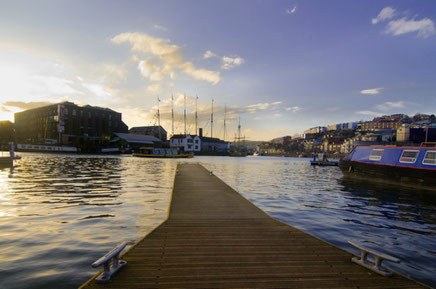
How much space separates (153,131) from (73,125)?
46.5 meters

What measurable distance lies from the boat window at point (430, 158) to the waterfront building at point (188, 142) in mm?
110082

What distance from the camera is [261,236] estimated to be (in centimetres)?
625

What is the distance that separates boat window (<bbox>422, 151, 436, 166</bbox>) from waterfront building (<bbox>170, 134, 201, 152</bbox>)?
4334 inches

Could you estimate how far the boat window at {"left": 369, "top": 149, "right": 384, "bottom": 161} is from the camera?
2563 cm

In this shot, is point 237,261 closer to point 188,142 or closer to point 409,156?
point 409,156

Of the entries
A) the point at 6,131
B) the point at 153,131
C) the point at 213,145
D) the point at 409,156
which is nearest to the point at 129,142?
the point at 153,131

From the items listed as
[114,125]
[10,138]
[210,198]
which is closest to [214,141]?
[114,125]

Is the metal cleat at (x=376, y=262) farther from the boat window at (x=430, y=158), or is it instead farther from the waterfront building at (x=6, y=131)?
the waterfront building at (x=6, y=131)

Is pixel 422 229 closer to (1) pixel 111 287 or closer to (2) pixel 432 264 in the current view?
(2) pixel 432 264

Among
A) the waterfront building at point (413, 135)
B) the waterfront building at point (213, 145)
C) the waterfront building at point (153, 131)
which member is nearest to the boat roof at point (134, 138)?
the waterfront building at point (153, 131)

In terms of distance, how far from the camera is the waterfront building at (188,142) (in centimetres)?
12647

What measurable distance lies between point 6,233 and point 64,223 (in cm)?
Result: 161

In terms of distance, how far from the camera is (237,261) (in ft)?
15.5

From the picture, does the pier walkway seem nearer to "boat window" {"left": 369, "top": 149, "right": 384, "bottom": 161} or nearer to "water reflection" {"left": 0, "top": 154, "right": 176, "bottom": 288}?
"water reflection" {"left": 0, "top": 154, "right": 176, "bottom": 288}
